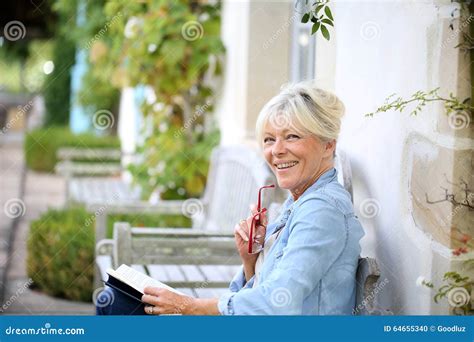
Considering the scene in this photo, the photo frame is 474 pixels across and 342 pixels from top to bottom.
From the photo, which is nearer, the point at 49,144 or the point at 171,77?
the point at 171,77

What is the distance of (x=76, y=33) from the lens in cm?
912

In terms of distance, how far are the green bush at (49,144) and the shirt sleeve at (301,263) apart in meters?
9.78

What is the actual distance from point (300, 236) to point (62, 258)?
Answer: 315 cm

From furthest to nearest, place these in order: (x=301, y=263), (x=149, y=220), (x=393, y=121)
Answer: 1. (x=149, y=220)
2. (x=393, y=121)
3. (x=301, y=263)

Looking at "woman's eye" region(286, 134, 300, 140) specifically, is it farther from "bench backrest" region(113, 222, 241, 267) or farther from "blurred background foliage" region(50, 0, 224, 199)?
"blurred background foliage" region(50, 0, 224, 199)

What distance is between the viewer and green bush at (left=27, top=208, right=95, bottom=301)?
521cm

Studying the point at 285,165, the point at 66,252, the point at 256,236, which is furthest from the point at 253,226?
the point at 66,252

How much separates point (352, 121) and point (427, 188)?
0.69 meters

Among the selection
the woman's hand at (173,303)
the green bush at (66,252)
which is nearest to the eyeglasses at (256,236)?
the woman's hand at (173,303)

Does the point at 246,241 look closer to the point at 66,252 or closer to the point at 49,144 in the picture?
the point at 66,252

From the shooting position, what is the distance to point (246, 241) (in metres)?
2.73

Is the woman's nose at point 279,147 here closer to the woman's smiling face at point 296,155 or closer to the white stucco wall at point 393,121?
the woman's smiling face at point 296,155

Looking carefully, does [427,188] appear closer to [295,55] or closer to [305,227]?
[305,227]

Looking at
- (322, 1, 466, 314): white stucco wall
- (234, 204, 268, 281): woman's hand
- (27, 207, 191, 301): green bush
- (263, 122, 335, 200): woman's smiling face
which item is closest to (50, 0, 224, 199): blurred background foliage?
(27, 207, 191, 301): green bush
